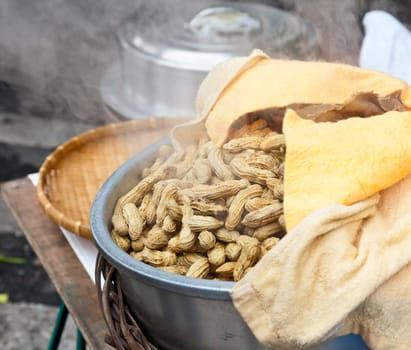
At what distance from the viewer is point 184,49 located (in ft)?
6.86

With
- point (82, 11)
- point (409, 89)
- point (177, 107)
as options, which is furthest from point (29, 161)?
point (409, 89)

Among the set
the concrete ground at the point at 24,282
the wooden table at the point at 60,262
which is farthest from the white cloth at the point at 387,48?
the concrete ground at the point at 24,282

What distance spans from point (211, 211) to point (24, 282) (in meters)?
1.98

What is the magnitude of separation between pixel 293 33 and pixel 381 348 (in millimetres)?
1552

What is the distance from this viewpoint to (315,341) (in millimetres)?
864

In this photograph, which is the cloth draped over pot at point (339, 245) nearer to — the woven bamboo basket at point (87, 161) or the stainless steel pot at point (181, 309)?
the stainless steel pot at point (181, 309)

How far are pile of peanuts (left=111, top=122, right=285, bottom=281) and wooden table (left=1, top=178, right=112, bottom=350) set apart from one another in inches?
9.3

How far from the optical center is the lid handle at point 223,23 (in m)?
2.14

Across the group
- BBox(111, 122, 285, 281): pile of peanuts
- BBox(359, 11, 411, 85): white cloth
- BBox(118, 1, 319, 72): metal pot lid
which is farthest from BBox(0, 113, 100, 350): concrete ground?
BBox(359, 11, 411, 85): white cloth

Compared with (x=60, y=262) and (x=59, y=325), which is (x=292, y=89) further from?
(x=59, y=325)

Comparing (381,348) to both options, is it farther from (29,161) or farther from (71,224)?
(29,161)

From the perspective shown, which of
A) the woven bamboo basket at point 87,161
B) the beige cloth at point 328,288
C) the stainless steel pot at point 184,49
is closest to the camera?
the beige cloth at point 328,288

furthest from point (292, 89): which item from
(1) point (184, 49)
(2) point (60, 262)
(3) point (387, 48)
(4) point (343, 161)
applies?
(3) point (387, 48)

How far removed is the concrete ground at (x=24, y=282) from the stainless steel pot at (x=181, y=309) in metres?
1.62
